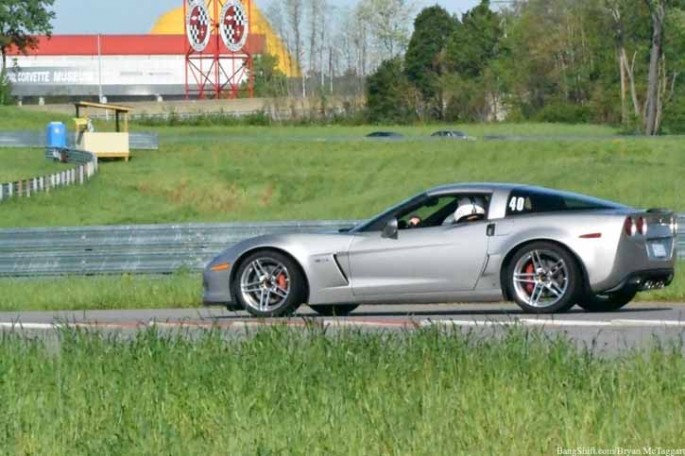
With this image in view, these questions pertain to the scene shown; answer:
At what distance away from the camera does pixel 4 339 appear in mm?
9875

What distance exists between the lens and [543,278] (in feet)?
43.5

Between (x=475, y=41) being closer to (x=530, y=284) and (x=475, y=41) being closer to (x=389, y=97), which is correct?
(x=389, y=97)

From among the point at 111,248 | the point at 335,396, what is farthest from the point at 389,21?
the point at 335,396

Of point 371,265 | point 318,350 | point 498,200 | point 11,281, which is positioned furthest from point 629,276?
point 11,281

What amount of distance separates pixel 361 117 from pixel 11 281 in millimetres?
84412

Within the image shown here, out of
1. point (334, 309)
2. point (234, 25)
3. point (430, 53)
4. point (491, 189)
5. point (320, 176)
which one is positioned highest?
point (234, 25)

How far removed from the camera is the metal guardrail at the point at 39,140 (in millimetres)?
70750

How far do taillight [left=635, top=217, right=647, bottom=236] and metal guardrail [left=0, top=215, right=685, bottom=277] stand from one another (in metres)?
10.9

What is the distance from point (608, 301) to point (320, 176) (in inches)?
1810

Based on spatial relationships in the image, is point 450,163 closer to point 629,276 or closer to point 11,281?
point 11,281

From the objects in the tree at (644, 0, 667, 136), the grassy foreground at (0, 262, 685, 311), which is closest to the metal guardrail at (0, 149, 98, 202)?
the grassy foreground at (0, 262, 685, 311)

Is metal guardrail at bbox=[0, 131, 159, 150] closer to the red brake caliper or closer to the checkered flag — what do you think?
the checkered flag

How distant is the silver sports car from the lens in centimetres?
1320

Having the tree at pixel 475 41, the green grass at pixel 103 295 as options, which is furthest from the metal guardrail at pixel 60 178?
the tree at pixel 475 41
